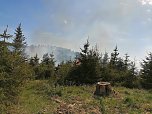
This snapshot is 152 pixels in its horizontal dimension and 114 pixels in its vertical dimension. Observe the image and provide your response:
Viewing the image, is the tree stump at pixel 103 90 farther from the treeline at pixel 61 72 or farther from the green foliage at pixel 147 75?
the green foliage at pixel 147 75

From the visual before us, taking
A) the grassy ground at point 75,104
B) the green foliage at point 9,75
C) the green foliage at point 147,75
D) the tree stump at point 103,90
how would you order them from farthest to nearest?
the green foliage at point 147,75 → the tree stump at point 103,90 → the grassy ground at point 75,104 → the green foliage at point 9,75

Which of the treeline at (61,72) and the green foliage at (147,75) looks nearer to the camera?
the treeline at (61,72)

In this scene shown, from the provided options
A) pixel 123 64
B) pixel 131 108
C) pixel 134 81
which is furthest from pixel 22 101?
pixel 123 64

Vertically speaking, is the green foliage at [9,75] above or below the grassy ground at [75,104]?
above

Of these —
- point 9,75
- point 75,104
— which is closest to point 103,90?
point 75,104

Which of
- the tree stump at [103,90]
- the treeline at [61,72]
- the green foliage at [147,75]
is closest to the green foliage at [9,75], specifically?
the treeline at [61,72]

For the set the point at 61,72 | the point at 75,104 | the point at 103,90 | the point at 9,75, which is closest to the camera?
the point at 9,75

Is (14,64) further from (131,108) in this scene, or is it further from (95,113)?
(131,108)

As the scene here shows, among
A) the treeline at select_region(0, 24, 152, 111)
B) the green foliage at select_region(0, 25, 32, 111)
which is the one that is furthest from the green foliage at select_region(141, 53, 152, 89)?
the green foliage at select_region(0, 25, 32, 111)

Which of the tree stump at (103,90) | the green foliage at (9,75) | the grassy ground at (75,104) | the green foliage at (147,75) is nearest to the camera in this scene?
the green foliage at (9,75)

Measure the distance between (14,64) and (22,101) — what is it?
3912 mm

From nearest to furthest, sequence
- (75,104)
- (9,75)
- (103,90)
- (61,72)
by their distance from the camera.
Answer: (9,75) → (75,104) → (103,90) → (61,72)

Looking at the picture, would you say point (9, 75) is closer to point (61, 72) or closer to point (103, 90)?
point (103, 90)

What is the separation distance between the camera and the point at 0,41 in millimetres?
15672
